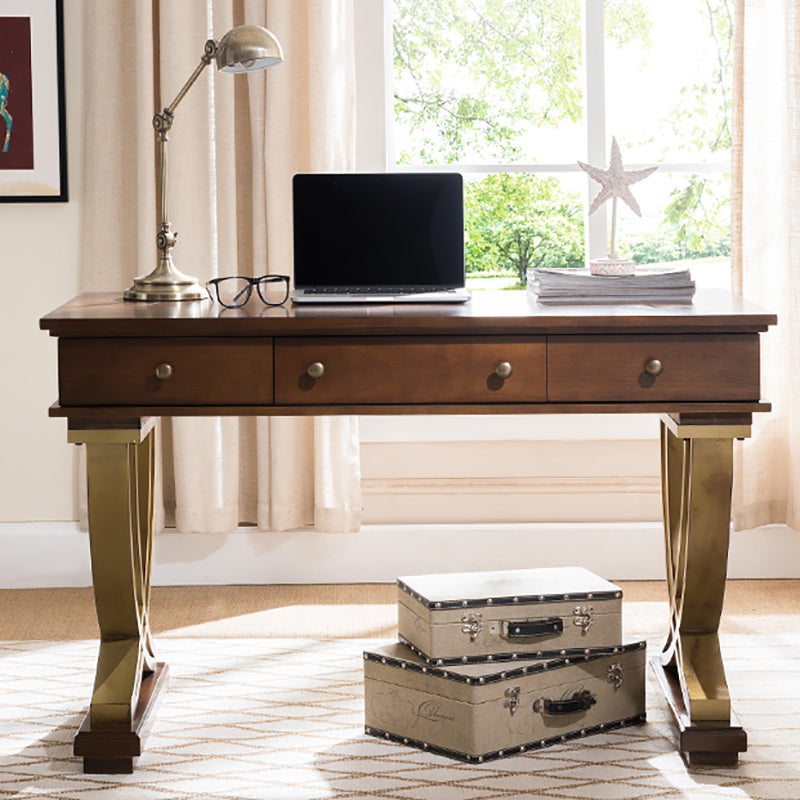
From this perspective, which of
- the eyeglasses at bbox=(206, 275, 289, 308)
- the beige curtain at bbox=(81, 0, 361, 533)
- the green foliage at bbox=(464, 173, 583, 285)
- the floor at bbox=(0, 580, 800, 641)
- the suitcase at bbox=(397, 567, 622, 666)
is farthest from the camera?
the green foliage at bbox=(464, 173, 583, 285)

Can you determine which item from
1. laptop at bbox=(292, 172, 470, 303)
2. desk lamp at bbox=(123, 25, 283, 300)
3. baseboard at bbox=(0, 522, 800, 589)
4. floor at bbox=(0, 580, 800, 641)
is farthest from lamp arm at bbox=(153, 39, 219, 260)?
baseboard at bbox=(0, 522, 800, 589)

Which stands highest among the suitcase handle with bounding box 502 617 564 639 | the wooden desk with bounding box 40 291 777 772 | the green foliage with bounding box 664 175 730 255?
the green foliage with bounding box 664 175 730 255

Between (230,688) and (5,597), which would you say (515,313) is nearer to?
Answer: (230,688)

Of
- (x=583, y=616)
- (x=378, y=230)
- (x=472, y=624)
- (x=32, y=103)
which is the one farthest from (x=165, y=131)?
(x=583, y=616)

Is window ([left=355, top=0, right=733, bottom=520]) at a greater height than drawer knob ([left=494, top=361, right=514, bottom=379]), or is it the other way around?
window ([left=355, top=0, right=733, bottom=520])

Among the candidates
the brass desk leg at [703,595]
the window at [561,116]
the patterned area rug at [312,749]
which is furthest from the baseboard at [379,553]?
the brass desk leg at [703,595]

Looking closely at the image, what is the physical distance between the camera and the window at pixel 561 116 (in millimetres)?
3256

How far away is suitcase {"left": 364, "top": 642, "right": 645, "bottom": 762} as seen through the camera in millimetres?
2039

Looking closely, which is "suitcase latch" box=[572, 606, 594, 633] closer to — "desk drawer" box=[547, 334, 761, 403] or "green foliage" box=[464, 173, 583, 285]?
"desk drawer" box=[547, 334, 761, 403]

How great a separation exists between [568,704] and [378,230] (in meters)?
0.97

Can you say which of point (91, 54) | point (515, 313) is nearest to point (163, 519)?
point (91, 54)

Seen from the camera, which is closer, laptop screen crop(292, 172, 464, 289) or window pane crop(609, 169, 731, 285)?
laptop screen crop(292, 172, 464, 289)

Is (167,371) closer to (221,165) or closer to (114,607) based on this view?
(114,607)

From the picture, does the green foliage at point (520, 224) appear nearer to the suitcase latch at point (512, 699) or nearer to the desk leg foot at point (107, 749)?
the suitcase latch at point (512, 699)
